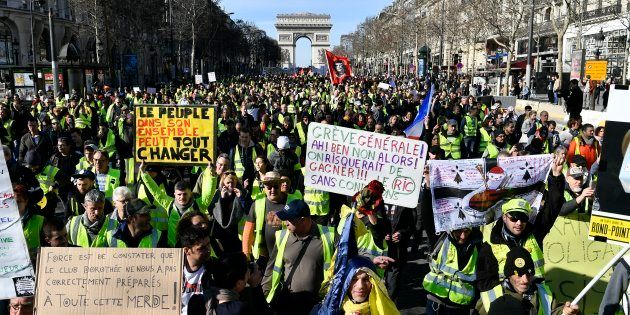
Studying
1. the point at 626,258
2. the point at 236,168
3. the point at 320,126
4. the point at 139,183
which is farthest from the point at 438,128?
the point at 626,258

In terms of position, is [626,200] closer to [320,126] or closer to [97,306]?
[320,126]

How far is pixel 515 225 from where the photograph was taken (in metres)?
4.57

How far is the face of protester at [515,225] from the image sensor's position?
180 inches

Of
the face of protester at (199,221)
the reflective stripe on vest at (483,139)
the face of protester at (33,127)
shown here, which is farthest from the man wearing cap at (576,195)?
the face of protester at (33,127)

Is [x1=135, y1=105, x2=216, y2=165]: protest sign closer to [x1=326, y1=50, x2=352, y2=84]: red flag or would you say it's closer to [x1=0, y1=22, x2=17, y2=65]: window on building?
[x1=326, y1=50, x2=352, y2=84]: red flag

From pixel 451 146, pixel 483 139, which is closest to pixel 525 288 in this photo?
pixel 451 146

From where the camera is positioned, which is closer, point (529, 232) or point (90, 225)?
point (529, 232)

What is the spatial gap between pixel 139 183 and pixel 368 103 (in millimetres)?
14431

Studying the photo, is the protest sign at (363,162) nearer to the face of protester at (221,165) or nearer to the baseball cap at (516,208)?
the face of protester at (221,165)

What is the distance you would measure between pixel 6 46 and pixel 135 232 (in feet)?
172

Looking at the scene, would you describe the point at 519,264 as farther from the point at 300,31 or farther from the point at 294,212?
the point at 300,31

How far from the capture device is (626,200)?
4363 millimetres

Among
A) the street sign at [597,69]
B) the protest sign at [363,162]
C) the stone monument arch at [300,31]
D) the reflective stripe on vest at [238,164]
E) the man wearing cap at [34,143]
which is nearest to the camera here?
→ the protest sign at [363,162]

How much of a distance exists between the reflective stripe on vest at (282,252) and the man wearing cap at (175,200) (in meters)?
1.06
